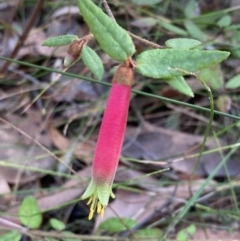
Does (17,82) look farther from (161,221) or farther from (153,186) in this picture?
(161,221)

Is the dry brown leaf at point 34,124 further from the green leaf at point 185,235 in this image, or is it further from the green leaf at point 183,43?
the green leaf at point 183,43

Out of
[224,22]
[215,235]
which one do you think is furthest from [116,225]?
[224,22]

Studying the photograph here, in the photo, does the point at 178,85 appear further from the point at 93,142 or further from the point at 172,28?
the point at 93,142

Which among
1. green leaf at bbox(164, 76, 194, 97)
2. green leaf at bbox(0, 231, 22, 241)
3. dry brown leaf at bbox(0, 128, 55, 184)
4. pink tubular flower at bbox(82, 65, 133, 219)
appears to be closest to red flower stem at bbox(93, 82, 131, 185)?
pink tubular flower at bbox(82, 65, 133, 219)

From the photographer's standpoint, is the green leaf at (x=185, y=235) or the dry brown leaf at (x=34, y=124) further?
the dry brown leaf at (x=34, y=124)

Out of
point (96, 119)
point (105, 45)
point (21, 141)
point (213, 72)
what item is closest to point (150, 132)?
point (96, 119)

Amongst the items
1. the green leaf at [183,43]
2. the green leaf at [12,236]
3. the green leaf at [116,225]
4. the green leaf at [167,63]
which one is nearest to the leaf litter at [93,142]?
the green leaf at [116,225]
